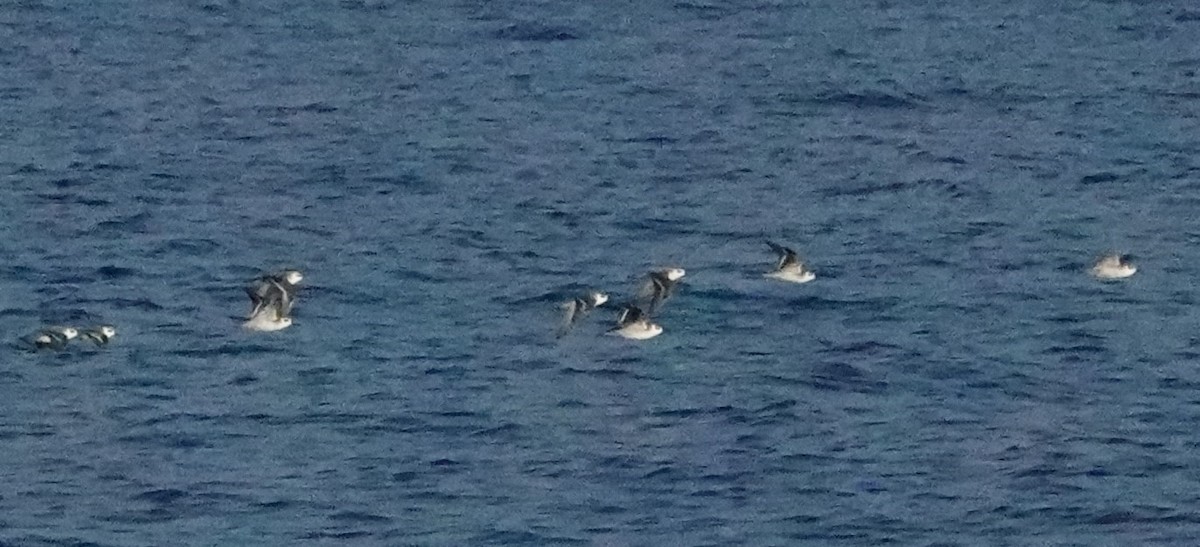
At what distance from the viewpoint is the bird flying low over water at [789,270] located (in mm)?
48875

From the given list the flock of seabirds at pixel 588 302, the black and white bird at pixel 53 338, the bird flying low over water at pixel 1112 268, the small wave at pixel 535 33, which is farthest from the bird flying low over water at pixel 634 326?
the small wave at pixel 535 33

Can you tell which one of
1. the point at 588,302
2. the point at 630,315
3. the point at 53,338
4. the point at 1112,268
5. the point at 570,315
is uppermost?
the point at 1112,268

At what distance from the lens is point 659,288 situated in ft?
157

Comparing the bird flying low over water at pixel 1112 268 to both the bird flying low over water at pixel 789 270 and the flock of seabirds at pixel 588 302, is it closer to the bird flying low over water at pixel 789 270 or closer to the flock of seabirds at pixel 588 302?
the flock of seabirds at pixel 588 302

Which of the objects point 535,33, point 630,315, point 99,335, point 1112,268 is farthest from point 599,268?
point 535,33

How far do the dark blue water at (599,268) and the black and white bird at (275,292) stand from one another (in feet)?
1.64

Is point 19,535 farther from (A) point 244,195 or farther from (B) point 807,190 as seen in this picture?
(B) point 807,190

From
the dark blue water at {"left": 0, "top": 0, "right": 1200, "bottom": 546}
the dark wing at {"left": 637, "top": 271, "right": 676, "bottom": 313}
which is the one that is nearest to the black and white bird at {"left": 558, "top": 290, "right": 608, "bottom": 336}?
the dark blue water at {"left": 0, "top": 0, "right": 1200, "bottom": 546}

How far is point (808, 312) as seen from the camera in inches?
1898

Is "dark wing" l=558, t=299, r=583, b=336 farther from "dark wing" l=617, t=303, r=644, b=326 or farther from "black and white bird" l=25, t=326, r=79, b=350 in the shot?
"black and white bird" l=25, t=326, r=79, b=350

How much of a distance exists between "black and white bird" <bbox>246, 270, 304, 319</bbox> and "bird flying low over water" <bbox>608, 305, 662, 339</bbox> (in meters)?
5.48

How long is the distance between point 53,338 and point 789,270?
41.0 ft

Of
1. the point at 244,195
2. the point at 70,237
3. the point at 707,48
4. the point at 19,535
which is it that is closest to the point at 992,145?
the point at 707,48

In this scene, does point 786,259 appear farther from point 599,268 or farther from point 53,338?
point 53,338
